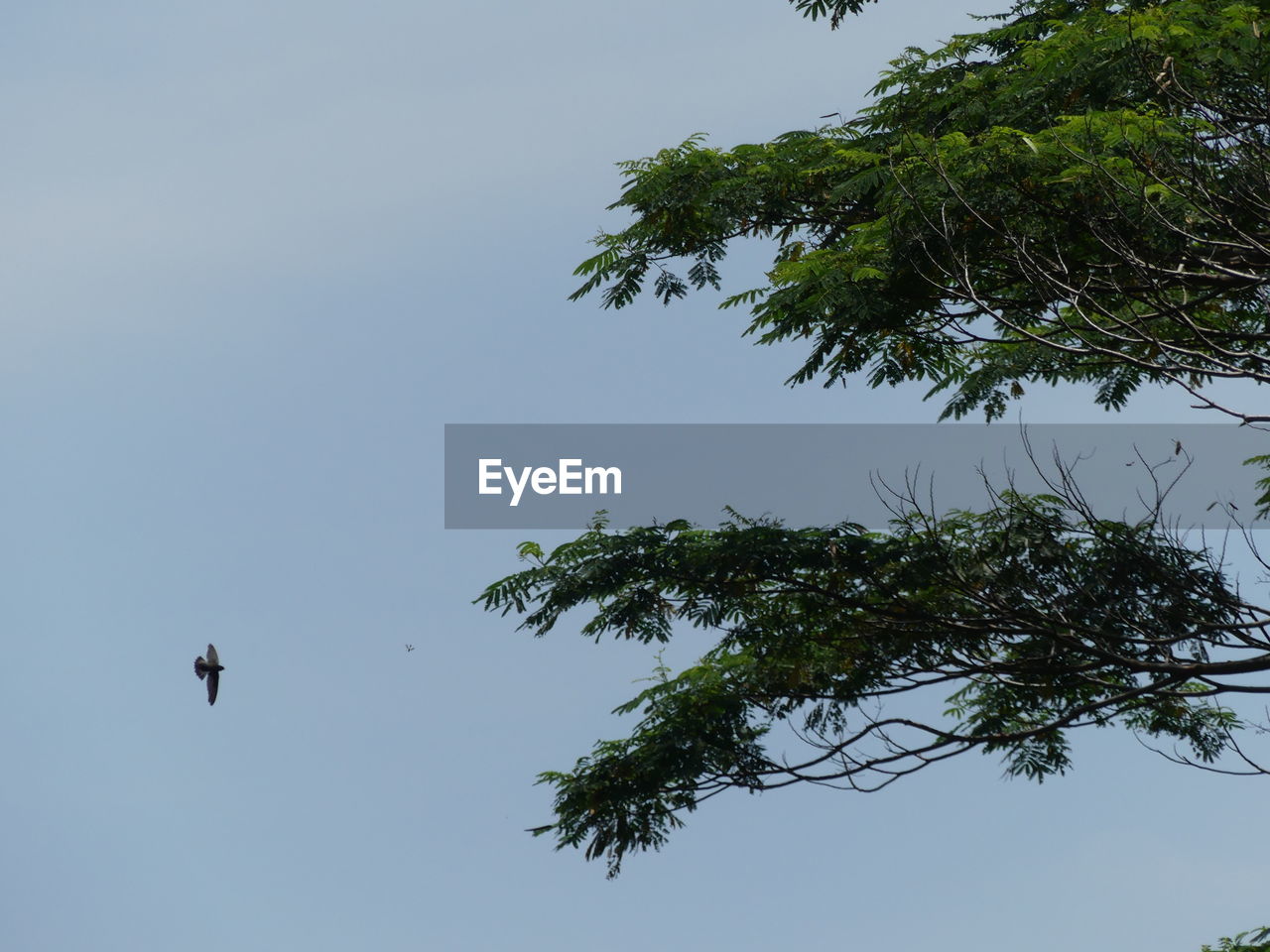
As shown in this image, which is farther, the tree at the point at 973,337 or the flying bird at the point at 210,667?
the flying bird at the point at 210,667

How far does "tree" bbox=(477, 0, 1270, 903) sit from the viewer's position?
9.18 m

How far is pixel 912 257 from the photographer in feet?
31.8

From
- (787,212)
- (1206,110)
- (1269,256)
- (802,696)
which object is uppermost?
(787,212)

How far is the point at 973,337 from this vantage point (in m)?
9.66

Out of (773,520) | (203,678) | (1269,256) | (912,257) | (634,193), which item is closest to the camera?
(1269,256)

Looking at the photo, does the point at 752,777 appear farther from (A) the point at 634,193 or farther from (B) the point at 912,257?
(A) the point at 634,193

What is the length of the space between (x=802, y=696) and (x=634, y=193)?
518cm

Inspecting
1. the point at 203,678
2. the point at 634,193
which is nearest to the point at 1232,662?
the point at 634,193

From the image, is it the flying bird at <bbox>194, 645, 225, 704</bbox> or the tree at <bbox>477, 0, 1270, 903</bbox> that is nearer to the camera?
the tree at <bbox>477, 0, 1270, 903</bbox>

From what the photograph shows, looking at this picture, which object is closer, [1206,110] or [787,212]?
[1206,110]

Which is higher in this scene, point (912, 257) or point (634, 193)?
point (634, 193)

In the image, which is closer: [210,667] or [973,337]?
[973,337]

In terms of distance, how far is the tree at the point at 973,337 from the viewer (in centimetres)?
918

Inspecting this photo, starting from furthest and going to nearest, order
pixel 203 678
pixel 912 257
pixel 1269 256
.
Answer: pixel 203 678
pixel 912 257
pixel 1269 256
